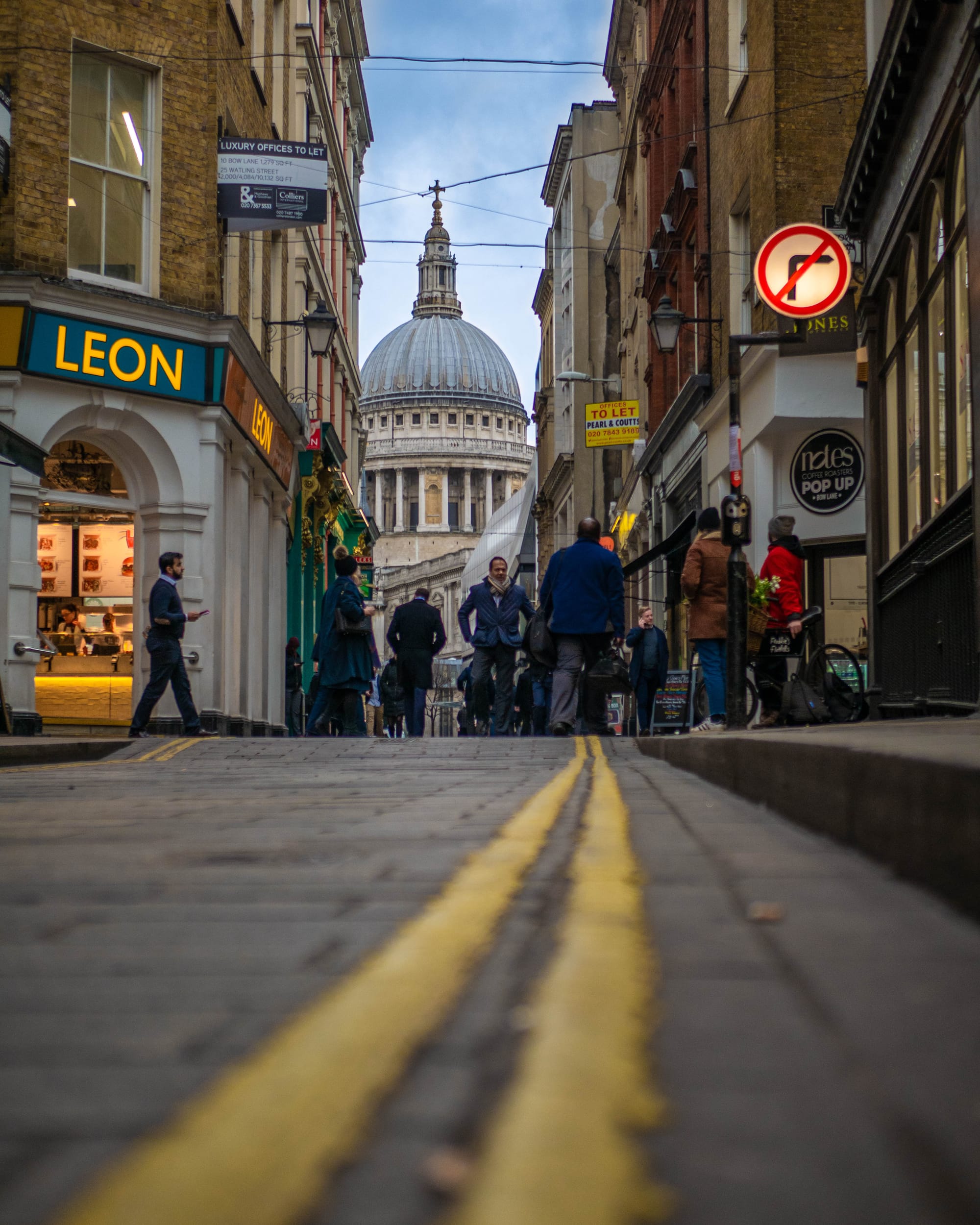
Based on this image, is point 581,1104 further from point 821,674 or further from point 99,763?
point 821,674

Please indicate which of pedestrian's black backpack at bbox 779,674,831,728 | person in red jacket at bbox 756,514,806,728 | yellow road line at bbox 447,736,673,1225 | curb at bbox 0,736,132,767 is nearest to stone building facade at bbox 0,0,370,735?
curb at bbox 0,736,132,767

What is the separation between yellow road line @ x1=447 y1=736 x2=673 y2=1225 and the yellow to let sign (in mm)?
30619

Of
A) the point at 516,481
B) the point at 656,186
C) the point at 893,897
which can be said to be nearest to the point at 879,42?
the point at 893,897

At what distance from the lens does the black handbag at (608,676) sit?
1341 centimetres

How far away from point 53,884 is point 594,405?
100 ft

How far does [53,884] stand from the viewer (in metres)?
2.87

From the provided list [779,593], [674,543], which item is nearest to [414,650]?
[779,593]

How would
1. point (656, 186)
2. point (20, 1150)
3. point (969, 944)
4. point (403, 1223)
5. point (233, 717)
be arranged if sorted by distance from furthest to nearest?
point (656, 186) < point (233, 717) < point (969, 944) < point (20, 1150) < point (403, 1223)

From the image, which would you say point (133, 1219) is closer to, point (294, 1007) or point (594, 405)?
point (294, 1007)

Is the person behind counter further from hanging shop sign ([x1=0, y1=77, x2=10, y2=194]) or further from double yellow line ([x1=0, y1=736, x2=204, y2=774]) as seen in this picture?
double yellow line ([x1=0, y1=736, x2=204, y2=774])

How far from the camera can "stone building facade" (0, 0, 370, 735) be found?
16438 mm

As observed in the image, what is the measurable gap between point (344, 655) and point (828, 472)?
720cm

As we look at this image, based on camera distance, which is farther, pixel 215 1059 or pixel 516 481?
pixel 516 481

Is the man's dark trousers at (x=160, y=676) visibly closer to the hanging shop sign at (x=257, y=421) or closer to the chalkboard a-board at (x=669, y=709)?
the hanging shop sign at (x=257, y=421)
